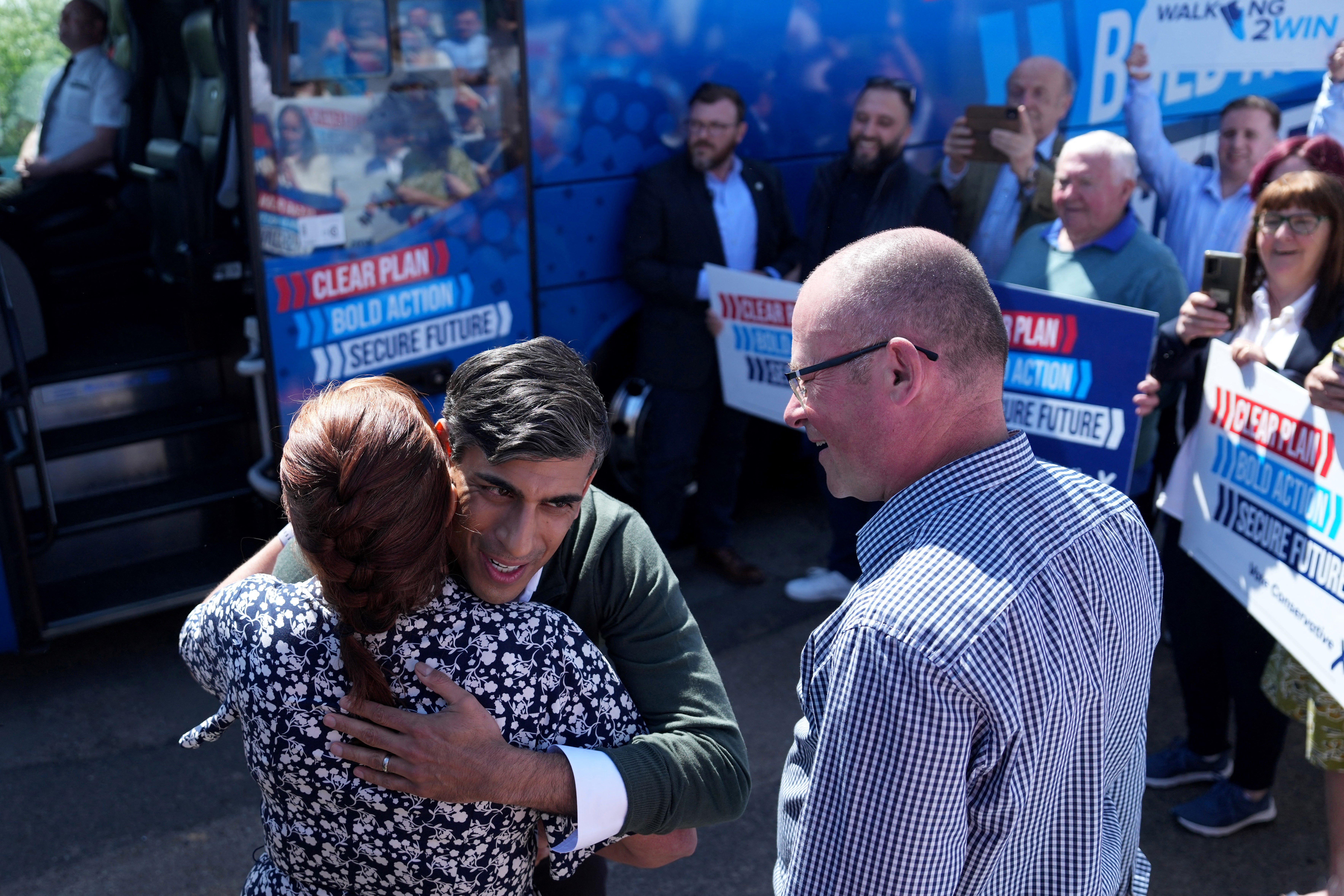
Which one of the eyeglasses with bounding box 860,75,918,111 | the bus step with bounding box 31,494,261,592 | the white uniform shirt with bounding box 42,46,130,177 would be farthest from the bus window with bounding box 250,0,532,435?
the white uniform shirt with bounding box 42,46,130,177

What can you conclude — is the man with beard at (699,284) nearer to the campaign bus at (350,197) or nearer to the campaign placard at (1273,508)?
the campaign bus at (350,197)

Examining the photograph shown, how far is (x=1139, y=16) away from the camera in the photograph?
576 cm

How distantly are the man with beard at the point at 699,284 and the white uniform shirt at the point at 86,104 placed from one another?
8.77 feet

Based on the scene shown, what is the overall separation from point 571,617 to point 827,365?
0.57 meters

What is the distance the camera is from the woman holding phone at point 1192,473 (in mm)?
3141

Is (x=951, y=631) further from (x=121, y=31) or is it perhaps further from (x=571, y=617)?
(x=121, y=31)

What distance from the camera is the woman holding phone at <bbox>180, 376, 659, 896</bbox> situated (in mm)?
1360

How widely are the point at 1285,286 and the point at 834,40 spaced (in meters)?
2.77

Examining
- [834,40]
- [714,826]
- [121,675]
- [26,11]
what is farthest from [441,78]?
[714,826]

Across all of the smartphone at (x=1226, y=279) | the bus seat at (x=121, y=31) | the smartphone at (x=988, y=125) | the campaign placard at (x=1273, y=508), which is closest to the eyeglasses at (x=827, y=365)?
the campaign placard at (x=1273, y=508)

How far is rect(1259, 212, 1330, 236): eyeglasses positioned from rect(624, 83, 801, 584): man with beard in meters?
2.16

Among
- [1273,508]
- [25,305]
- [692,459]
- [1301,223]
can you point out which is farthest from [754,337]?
[25,305]

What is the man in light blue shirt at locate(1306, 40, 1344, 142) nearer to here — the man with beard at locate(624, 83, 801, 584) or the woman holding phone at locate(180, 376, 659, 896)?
the man with beard at locate(624, 83, 801, 584)

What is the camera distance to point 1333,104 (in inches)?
189
